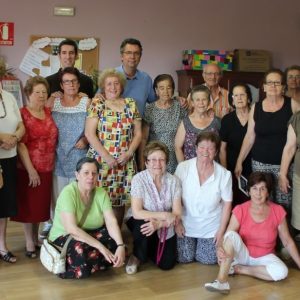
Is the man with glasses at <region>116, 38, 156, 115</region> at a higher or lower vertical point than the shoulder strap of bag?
higher

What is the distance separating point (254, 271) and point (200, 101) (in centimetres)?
119

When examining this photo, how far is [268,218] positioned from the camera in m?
2.96

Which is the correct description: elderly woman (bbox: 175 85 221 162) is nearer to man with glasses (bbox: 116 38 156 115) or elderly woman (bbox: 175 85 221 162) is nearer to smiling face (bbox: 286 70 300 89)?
man with glasses (bbox: 116 38 156 115)

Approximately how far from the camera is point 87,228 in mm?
2873

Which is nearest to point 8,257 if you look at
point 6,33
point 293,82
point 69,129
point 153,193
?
point 69,129

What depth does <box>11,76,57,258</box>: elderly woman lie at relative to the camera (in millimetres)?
3018

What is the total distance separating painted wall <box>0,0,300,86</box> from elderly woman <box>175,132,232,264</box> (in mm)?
2839

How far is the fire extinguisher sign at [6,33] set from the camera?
5145 mm

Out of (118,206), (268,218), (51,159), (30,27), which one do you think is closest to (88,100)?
(51,159)

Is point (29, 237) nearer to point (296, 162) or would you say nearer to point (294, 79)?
point (296, 162)

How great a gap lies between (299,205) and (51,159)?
5.58 feet

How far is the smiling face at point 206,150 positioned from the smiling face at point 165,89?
492mm

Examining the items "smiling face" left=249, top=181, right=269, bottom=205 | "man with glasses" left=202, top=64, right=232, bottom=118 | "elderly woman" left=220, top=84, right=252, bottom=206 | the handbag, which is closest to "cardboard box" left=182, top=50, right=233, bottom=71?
"man with glasses" left=202, top=64, right=232, bottom=118

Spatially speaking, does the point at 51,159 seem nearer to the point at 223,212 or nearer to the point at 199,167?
the point at 199,167
